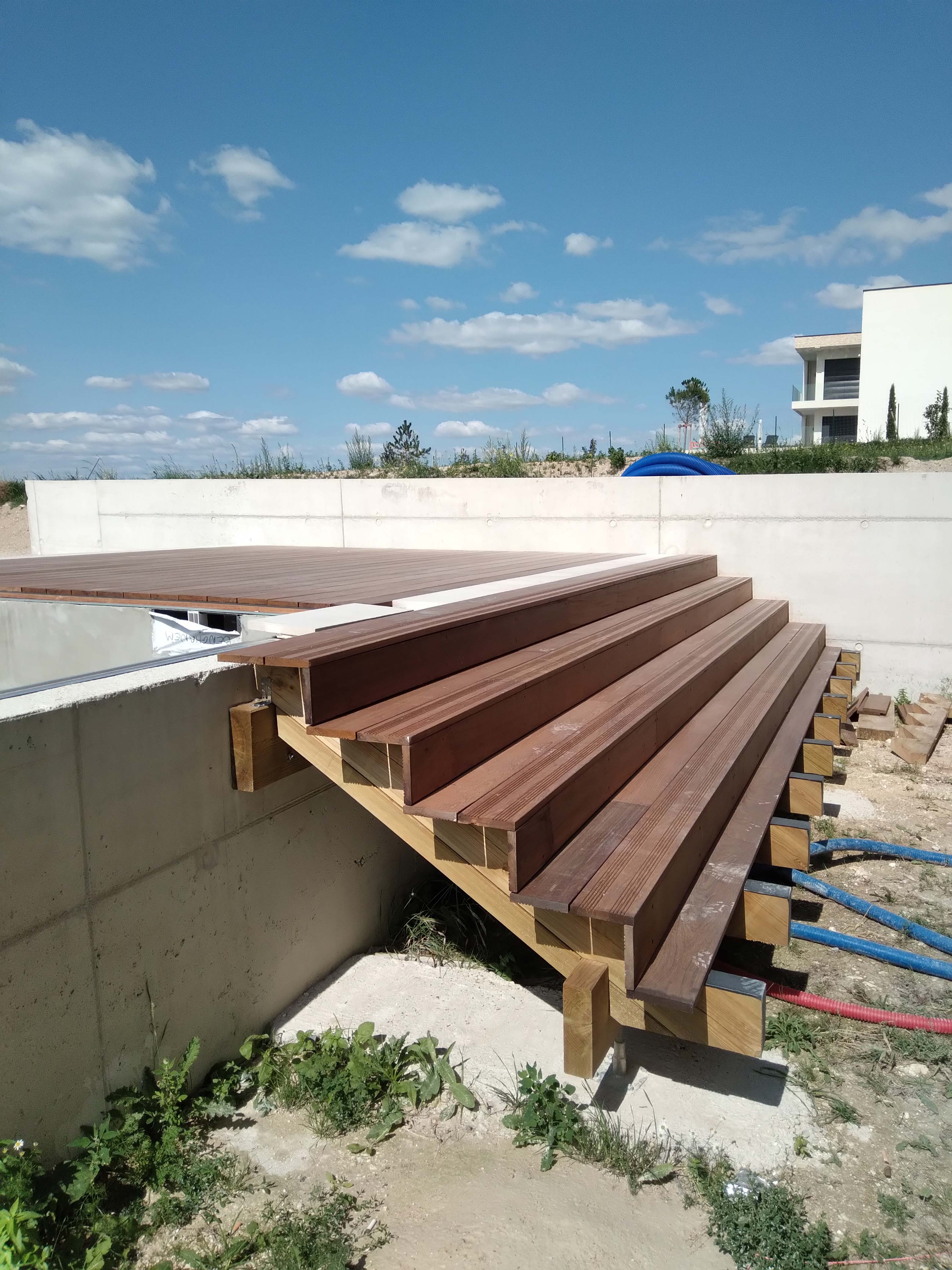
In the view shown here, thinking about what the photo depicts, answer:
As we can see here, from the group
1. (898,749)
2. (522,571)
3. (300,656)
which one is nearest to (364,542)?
(522,571)

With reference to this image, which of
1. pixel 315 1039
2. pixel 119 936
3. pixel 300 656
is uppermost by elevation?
pixel 300 656

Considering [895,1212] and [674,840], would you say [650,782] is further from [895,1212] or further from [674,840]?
[895,1212]

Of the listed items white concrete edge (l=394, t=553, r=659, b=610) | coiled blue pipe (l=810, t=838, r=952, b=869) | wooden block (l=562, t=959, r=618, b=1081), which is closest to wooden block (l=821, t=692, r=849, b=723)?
coiled blue pipe (l=810, t=838, r=952, b=869)

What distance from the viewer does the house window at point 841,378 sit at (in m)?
33.2

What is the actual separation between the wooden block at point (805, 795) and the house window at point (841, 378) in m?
33.6

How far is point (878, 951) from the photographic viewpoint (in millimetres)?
3049

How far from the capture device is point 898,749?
548 centimetres

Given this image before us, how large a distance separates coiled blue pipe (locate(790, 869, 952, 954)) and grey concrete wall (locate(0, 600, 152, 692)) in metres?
3.19

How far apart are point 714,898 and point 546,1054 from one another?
0.83 meters

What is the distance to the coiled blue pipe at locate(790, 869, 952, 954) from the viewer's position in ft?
10.3

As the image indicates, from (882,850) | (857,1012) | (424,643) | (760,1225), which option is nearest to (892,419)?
(882,850)

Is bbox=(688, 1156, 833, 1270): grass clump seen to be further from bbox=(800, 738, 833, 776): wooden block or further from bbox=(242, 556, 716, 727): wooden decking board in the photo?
bbox=(800, 738, 833, 776): wooden block

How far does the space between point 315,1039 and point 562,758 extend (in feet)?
4.18

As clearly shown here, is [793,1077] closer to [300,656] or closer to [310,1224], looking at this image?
[310,1224]
